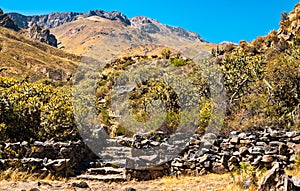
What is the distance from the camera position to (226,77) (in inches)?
1022

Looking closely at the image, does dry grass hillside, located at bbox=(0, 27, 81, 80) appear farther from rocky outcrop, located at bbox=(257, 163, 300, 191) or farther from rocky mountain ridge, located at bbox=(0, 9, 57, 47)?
rocky outcrop, located at bbox=(257, 163, 300, 191)

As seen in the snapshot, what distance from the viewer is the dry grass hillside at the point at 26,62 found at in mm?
68125

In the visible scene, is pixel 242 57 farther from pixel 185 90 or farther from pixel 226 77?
pixel 185 90

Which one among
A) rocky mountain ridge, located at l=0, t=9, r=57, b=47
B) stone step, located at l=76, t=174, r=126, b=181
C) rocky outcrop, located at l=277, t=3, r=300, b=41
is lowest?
stone step, located at l=76, t=174, r=126, b=181

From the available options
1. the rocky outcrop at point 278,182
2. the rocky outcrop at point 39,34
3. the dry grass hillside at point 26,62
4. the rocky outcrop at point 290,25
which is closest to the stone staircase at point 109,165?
the rocky outcrop at point 278,182

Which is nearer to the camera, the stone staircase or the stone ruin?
the stone ruin

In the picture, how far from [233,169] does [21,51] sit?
8044 cm

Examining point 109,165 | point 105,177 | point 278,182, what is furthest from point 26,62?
point 278,182

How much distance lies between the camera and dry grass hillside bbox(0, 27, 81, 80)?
68.1m

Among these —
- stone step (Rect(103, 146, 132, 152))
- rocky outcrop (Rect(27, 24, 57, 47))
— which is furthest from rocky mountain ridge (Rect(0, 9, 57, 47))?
stone step (Rect(103, 146, 132, 152))

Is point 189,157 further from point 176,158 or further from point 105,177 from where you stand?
point 105,177

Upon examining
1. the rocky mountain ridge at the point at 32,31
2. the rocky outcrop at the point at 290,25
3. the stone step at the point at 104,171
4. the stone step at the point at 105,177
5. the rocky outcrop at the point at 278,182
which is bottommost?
the stone step at the point at 105,177

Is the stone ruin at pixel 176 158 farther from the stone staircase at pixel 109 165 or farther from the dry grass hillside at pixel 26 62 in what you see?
the dry grass hillside at pixel 26 62

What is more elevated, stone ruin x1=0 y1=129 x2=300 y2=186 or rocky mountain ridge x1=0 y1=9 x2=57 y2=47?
rocky mountain ridge x1=0 y1=9 x2=57 y2=47
